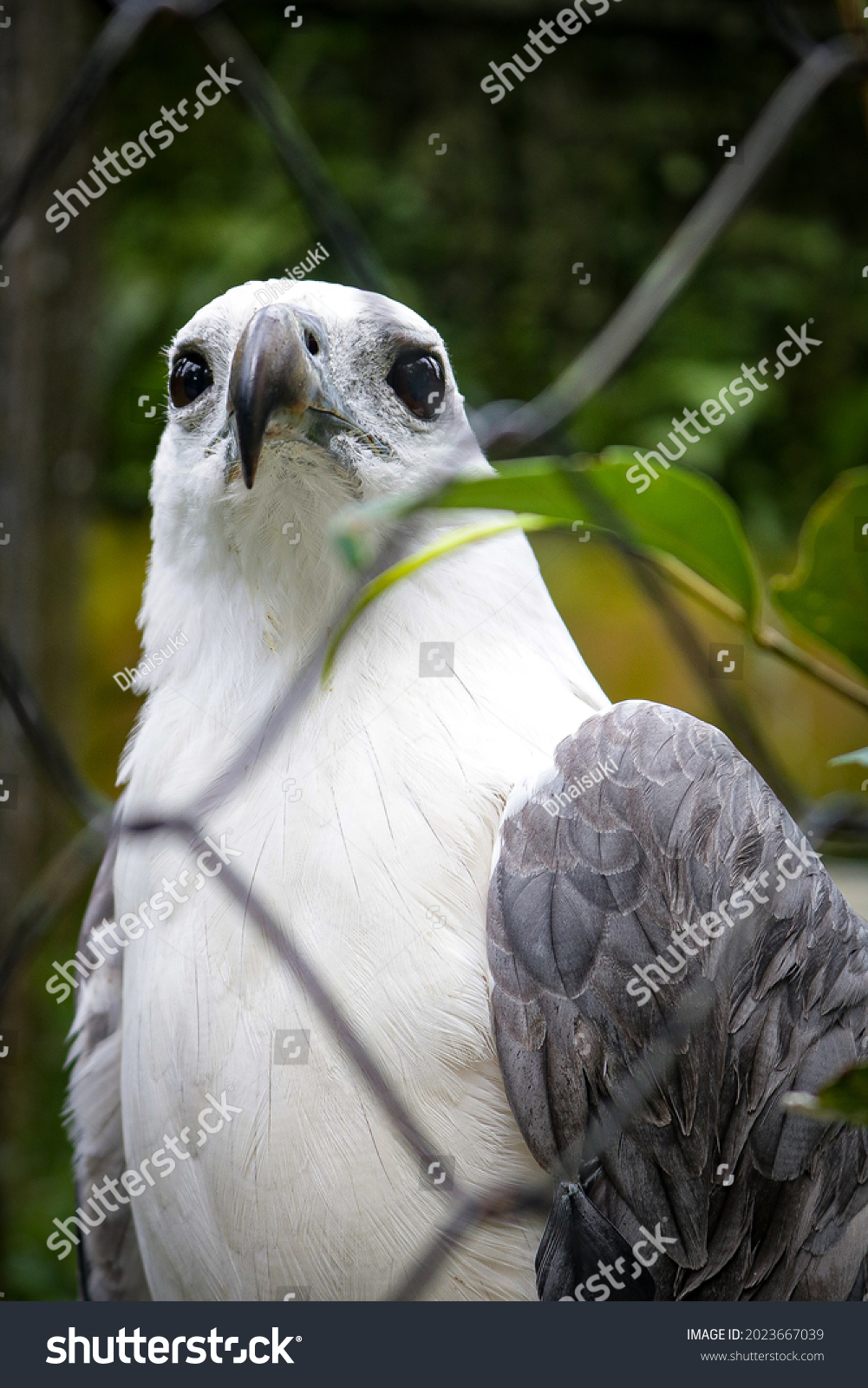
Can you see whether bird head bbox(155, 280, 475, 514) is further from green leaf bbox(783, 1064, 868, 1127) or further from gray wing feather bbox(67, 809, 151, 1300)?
green leaf bbox(783, 1064, 868, 1127)

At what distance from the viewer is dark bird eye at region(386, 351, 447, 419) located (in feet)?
4.32

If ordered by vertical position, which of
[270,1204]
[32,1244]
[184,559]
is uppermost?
[184,559]

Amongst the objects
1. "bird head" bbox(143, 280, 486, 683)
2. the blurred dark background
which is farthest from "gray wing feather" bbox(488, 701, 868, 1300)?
the blurred dark background

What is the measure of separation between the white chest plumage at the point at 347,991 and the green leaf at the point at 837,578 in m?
0.57

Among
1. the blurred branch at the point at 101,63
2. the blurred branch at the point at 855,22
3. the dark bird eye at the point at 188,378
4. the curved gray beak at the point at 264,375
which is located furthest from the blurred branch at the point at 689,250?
the dark bird eye at the point at 188,378

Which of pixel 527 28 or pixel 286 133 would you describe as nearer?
pixel 286 133

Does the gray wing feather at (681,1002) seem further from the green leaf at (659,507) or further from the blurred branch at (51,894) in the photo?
the green leaf at (659,507)

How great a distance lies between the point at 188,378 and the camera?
1.34 metres

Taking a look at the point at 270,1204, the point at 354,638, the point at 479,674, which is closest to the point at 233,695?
the point at 354,638

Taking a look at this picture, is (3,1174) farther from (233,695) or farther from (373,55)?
(373,55)

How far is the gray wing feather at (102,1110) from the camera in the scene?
1.44 meters

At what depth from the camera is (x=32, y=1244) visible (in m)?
2.69

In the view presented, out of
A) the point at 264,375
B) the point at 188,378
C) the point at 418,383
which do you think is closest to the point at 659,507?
the point at 264,375

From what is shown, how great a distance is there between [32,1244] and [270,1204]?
74.1 inches
